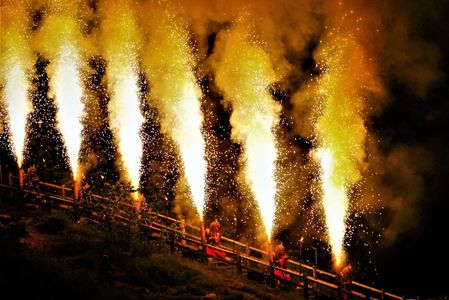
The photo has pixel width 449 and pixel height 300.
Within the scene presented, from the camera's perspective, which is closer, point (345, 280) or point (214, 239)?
point (345, 280)

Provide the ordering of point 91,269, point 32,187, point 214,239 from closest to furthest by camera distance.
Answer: point 91,269 < point 214,239 < point 32,187

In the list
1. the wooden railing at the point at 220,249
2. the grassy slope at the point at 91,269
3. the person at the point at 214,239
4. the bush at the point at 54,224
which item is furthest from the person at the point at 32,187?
→ the person at the point at 214,239

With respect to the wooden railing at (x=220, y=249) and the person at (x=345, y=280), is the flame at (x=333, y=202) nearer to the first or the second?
the wooden railing at (x=220, y=249)

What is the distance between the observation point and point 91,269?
17.4 meters

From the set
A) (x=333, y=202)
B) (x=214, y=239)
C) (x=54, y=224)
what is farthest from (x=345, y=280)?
(x=54, y=224)

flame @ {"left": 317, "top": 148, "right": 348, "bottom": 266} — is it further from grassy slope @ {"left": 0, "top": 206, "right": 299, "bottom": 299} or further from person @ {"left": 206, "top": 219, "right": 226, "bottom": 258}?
grassy slope @ {"left": 0, "top": 206, "right": 299, "bottom": 299}

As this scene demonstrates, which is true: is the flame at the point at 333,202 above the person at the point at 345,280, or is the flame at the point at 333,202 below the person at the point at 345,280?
above

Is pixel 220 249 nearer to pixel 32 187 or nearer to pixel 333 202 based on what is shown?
pixel 32 187

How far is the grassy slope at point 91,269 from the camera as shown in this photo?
15094 mm

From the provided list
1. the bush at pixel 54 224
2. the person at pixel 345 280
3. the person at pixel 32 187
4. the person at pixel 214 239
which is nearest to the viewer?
the person at pixel 345 280

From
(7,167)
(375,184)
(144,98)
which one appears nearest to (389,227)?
(375,184)

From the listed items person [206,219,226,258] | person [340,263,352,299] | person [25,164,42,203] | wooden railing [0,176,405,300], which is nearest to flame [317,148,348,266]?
wooden railing [0,176,405,300]

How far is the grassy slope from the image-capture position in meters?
15.1

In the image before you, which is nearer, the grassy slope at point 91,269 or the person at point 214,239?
the grassy slope at point 91,269
